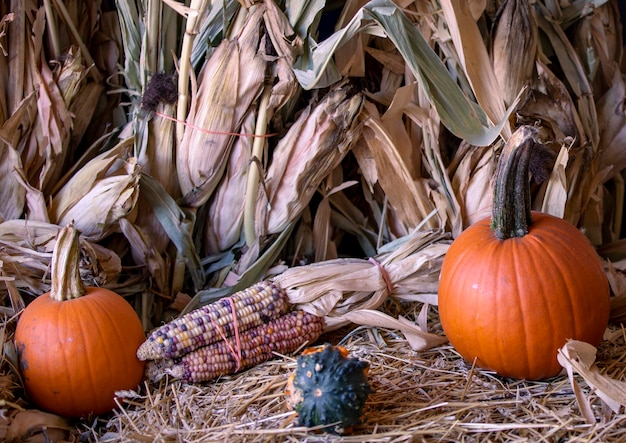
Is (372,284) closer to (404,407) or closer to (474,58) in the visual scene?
(404,407)

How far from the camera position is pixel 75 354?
4.94 ft

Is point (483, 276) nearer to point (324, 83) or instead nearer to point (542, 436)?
point (542, 436)

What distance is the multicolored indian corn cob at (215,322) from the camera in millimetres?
1592

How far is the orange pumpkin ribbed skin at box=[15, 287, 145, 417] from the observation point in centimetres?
151

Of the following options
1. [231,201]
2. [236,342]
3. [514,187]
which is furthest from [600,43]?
[236,342]

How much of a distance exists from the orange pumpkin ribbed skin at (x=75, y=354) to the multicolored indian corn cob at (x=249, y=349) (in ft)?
0.40

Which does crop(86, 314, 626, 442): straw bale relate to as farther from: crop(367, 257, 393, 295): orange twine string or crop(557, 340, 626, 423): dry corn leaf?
crop(367, 257, 393, 295): orange twine string

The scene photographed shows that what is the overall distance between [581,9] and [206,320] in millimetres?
1636

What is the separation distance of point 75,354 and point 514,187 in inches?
45.1

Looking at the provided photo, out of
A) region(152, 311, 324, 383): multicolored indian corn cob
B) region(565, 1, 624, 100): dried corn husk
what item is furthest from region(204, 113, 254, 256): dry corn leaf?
region(565, 1, 624, 100): dried corn husk

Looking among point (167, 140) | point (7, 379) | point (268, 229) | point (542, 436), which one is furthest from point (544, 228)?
point (7, 379)

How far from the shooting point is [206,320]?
1.64 m

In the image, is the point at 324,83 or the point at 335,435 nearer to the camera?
the point at 335,435

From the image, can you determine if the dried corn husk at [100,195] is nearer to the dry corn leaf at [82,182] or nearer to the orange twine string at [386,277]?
the dry corn leaf at [82,182]
